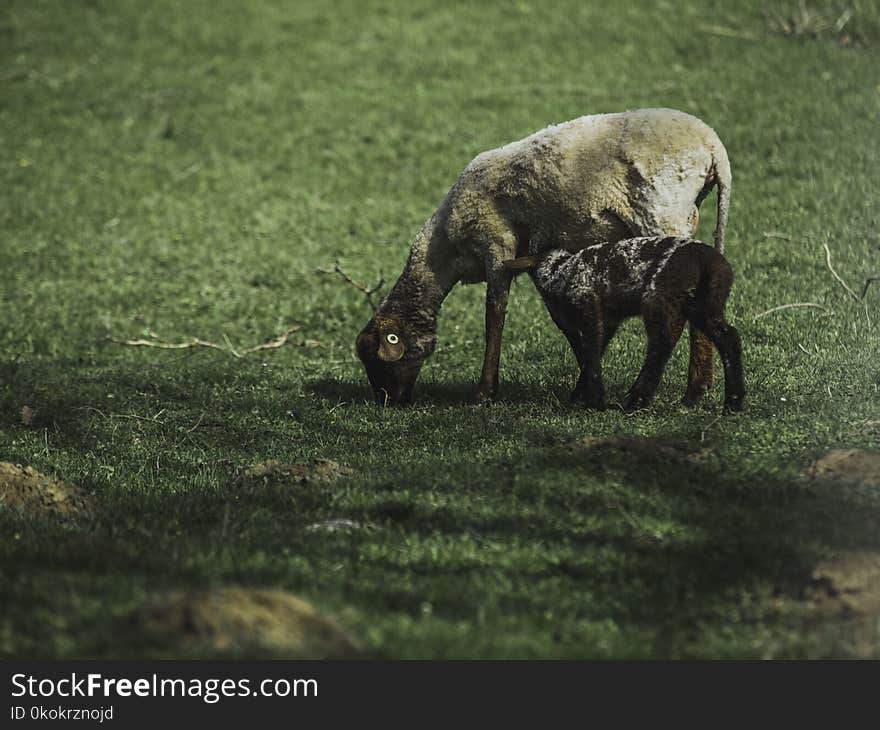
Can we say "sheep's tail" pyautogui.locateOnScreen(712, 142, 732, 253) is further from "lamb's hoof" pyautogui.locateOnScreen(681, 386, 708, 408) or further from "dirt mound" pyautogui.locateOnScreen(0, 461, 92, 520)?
"dirt mound" pyautogui.locateOnScreen(0, 461, 92, 520)

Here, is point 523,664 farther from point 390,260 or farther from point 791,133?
point 791,133

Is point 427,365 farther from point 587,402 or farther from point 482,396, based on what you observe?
point 587,402

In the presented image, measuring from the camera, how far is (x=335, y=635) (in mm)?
5098

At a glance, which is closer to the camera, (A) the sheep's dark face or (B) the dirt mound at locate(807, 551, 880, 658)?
(B) the dirt mound at locate(807, 551, 880, 658)

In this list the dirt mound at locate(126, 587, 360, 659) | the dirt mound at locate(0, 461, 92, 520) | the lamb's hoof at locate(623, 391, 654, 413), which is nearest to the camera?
the dirt mound at locate(126, 587, 360, 659)

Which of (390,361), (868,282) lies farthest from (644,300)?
(868,282)

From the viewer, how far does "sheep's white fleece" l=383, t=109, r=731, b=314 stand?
395 inches

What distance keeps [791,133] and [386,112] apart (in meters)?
7.58

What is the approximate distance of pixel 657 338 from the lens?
882 cm

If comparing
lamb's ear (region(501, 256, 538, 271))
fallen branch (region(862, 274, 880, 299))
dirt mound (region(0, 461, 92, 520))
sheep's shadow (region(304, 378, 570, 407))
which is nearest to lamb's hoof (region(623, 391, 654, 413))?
sheep's shadow (region(304, 378, 570, 407))

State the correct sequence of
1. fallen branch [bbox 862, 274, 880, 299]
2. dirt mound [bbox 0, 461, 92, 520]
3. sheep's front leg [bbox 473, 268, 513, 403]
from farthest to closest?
fallen branch [bbox 862, 274, 880, 299]
sheep's front leg [bbox 473, 268, 513, 403]
dirt mound [bbox 0, 461, 92, 520]

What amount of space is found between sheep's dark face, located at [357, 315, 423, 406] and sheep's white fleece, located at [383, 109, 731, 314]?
104 cm

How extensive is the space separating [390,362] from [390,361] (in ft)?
0.08

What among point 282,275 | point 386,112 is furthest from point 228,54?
point 282,275
